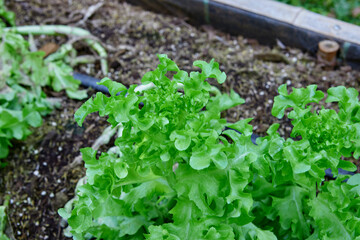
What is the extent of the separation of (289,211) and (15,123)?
179 cm

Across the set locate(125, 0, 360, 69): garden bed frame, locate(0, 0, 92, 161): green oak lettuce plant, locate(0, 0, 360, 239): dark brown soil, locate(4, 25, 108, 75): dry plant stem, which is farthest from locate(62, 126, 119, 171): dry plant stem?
locate(125, 0, 360, 69): garden bed frame

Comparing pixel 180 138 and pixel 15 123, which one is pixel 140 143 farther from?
pixel 15 123

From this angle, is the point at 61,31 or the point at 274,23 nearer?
the point at 274,23

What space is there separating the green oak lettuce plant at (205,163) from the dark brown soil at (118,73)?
2.92ft

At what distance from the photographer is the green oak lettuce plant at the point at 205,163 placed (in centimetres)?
169

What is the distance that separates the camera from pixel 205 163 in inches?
62.8

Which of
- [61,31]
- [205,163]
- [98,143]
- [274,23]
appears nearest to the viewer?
[205,163]

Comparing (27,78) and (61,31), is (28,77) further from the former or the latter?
(61,31)

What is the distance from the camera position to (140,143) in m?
1.86

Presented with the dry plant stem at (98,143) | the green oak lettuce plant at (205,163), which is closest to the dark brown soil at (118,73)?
the dry plant stem at (98,143)

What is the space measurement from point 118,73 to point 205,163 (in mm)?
1922

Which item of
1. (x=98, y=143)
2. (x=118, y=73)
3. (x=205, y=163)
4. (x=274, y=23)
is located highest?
(x=205, y=163)

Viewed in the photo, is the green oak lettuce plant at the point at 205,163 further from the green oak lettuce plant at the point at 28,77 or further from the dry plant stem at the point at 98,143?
the green oak lettuce plant at the point at 28,77

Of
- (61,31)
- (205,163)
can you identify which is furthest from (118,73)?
(205,163)
